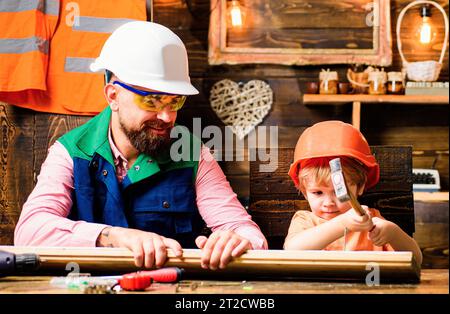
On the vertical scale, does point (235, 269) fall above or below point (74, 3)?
below

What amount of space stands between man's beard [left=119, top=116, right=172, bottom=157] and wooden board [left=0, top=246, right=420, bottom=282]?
0.75 m

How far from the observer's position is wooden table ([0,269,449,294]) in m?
1.22

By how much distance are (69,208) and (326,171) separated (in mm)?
851

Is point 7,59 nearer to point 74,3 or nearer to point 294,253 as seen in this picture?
point 74,3

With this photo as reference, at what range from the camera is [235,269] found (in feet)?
4.43

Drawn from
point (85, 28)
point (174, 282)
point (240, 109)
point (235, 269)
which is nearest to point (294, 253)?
point (235, 269)

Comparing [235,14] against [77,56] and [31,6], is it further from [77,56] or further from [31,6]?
[31,6]

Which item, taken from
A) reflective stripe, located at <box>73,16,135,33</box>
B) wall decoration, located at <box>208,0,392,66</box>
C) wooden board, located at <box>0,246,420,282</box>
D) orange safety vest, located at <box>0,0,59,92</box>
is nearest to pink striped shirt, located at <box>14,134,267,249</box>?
wooden board, located at <box>0,246,420,282</box>

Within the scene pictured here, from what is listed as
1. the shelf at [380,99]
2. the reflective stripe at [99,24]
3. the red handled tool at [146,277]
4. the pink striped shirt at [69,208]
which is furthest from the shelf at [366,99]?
the red handled tool at [146,277]

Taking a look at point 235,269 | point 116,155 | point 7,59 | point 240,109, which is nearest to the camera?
point 235,269

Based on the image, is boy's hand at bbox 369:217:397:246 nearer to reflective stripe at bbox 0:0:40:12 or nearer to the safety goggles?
the safety goggles

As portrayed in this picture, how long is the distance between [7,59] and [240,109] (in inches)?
55.4

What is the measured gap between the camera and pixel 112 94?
85.6 inches

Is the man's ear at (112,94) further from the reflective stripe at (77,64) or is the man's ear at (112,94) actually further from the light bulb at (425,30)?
the light bulb at (425,30)
